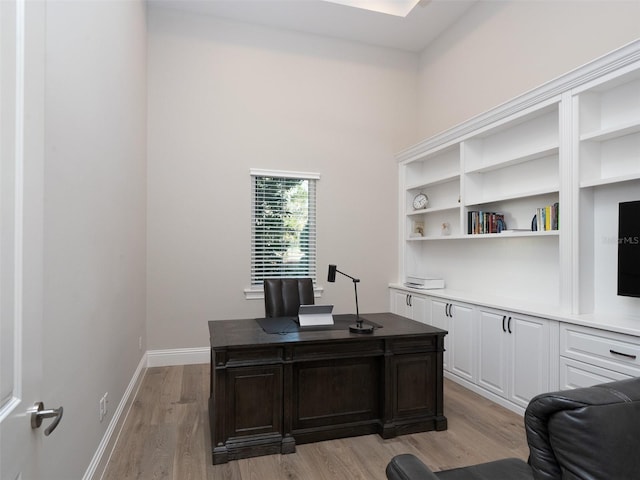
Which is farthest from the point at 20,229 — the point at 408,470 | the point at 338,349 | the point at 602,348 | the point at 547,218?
the point at 547,218

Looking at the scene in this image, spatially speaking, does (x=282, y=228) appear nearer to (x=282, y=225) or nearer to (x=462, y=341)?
(x=282, y=225)

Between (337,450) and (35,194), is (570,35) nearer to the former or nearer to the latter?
(337,450)

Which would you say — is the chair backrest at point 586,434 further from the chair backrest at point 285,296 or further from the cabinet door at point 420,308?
A: the cabinet door at point 420,308

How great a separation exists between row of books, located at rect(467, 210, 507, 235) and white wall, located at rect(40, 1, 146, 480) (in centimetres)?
340

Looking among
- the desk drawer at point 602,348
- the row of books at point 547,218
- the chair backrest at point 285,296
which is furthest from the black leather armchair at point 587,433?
the chair backrest at point 285,296

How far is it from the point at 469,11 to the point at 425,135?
1559mm

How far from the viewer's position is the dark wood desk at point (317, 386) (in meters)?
2.59

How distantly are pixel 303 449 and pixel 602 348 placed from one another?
2.18 m

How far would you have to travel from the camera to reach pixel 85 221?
81.2 inches

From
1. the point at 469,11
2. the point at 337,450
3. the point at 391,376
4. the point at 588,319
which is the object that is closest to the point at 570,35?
the point at 469,11

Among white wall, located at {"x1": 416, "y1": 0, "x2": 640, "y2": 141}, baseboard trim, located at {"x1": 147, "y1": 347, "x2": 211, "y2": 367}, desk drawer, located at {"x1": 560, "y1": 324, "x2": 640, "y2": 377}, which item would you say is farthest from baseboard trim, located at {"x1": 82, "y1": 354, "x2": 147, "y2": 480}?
white wall, located at {"x1": 416, "y1": 0, "x2": 640, "y2": 141}

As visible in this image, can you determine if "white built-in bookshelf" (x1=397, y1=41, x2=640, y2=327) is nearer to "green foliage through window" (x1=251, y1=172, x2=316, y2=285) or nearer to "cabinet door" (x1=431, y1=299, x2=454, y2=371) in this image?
"cabinet door" (x1=431, y1=299, x2=454, y2=371)

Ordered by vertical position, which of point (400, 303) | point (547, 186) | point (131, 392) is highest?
point (547, 186)

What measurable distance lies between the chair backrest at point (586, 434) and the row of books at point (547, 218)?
256cm
